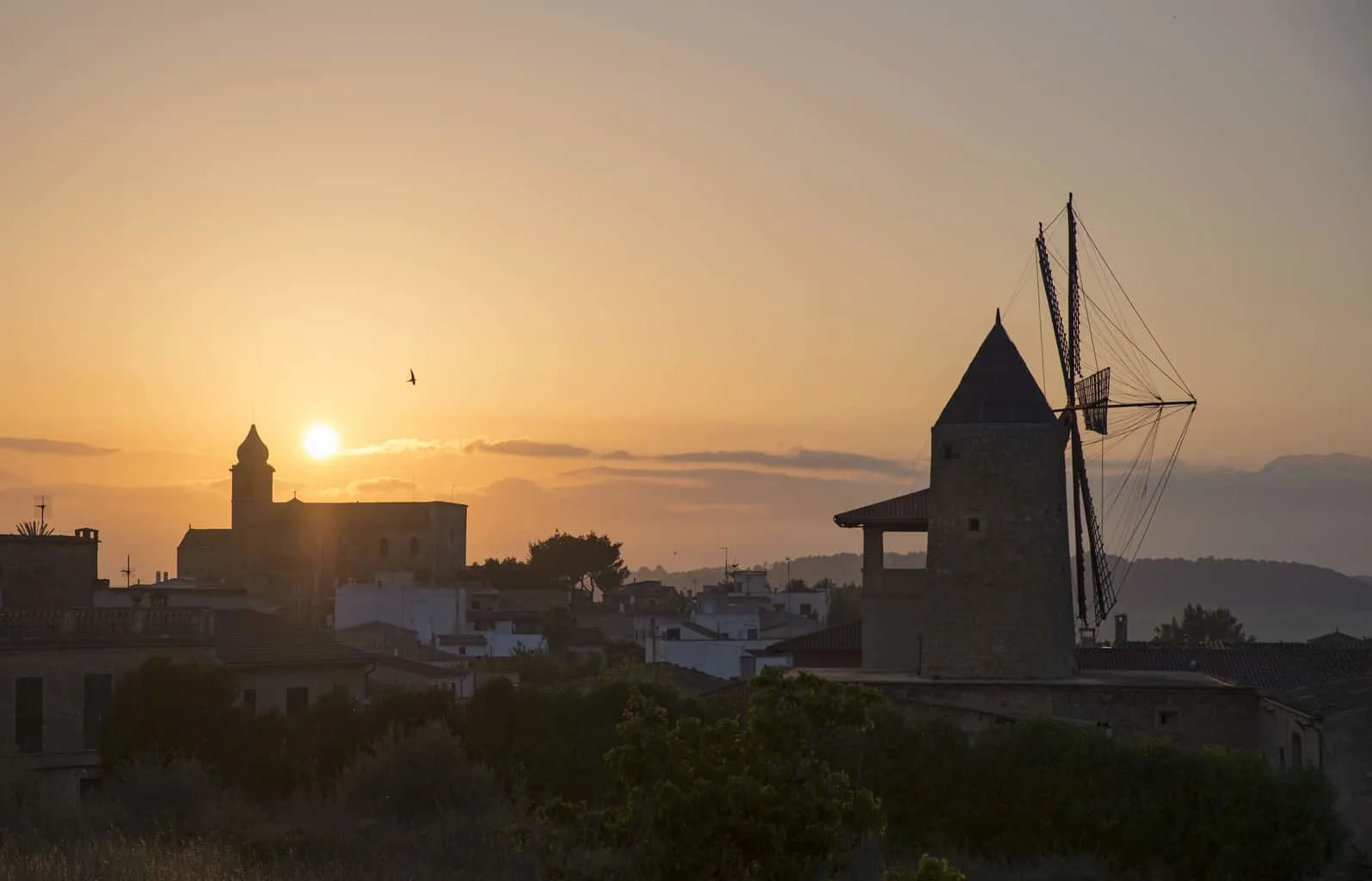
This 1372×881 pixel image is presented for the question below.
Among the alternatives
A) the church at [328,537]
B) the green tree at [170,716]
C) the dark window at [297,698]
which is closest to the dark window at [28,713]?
the green tree at [170,716]

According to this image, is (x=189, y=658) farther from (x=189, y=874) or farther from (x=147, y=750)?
(x=189, y=874)

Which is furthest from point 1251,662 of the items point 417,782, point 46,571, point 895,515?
point 46,571

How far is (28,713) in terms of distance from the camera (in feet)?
97.0

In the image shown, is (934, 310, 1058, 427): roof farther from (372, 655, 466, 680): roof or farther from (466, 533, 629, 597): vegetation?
(466, 533, 629, 597): vegetation

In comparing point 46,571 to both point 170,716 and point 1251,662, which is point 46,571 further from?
point 1251,662

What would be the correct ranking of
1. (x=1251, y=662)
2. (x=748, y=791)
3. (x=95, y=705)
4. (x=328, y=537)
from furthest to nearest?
(x=328, y=537) → (x=1251, y=662) → (x=95, y=705) → (x=748, y=791)

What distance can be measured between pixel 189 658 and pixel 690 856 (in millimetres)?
20326

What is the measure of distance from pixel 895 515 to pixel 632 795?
72.9 ft

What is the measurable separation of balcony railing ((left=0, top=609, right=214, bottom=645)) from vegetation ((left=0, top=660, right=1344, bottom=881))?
1.66m

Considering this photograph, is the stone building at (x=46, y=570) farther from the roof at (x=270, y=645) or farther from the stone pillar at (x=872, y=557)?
the stone pillar at (x=872, y=557)

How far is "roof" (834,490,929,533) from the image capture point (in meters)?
37.3

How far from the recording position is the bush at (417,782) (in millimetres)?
27500

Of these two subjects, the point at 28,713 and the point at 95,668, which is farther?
the point at 95,668

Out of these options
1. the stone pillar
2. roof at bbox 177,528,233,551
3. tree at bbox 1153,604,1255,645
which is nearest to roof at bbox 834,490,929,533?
the stone pillar
